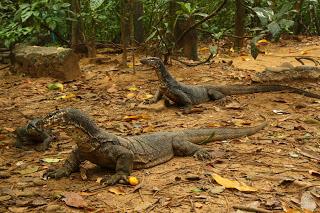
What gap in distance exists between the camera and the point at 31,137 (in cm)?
529

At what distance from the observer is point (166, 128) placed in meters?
5.91

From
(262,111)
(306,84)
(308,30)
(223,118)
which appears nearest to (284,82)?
(306,84)

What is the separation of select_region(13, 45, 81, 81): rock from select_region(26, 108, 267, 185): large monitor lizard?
14.5 ft

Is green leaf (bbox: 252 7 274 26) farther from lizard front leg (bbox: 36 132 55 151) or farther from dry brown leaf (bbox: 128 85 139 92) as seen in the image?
dry brown leaf (bbox: 128 85 139 92)

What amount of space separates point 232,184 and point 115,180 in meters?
1.02

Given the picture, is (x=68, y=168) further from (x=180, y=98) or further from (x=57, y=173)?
(x=180, y=98)

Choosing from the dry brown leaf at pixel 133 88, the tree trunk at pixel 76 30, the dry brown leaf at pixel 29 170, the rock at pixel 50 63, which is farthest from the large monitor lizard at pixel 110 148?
the tree trunk at pixel 76 30

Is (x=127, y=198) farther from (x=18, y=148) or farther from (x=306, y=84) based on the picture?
(x=306, y=84)

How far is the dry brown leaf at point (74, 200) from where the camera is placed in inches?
139

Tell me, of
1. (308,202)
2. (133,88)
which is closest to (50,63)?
(133,88)

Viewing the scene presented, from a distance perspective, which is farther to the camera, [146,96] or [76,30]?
[76,30]

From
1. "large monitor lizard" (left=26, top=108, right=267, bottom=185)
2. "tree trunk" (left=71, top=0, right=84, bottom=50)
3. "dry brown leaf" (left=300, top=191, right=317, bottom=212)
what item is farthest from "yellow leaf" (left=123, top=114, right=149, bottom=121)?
"tree trunk" (left=71, top=0, right=84, bottom=50)

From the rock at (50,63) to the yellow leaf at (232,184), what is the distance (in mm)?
5478

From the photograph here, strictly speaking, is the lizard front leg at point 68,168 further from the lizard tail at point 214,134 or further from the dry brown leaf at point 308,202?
the dry brown leaf at point 308,202
